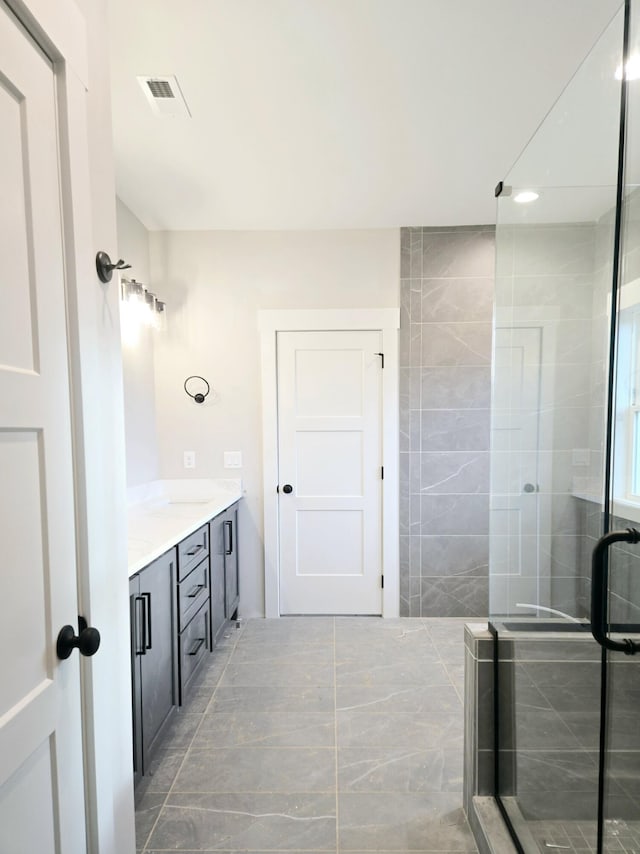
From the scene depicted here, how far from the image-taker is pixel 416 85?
1786mm

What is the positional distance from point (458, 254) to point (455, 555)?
2.12 meters

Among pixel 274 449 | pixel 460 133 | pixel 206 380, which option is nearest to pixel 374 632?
pixel 274 449

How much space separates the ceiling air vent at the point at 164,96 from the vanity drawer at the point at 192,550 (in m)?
1.90

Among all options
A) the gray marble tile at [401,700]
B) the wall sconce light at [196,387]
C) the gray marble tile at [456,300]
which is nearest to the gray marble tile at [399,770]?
the gray marble tile at [401,700]

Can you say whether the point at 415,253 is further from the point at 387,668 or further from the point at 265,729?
the point at 265,729

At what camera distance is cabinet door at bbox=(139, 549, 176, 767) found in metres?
1.59

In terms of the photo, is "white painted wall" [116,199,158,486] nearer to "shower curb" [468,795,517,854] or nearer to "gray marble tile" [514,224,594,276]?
"gray marble tile" [514,224,594,276]

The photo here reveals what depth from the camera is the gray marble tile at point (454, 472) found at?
122 inches

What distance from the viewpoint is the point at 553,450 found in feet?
4.83

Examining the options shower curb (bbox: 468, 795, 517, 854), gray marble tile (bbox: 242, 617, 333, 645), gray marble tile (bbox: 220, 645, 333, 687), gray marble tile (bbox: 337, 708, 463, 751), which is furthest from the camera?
gray marble tile (bbox: 242, 617, 333, 645)

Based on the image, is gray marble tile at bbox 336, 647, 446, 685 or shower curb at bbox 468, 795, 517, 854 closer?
shower curb at bbox 468, 795, 517, 854

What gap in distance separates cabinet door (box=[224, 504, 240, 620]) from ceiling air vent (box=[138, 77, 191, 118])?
2118mm

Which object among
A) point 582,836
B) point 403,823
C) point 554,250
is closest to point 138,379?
point 554,250

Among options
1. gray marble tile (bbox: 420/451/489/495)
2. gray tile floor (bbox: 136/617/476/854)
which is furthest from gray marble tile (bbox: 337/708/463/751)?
gray marble tile (bbox: 420/451/489/495)
